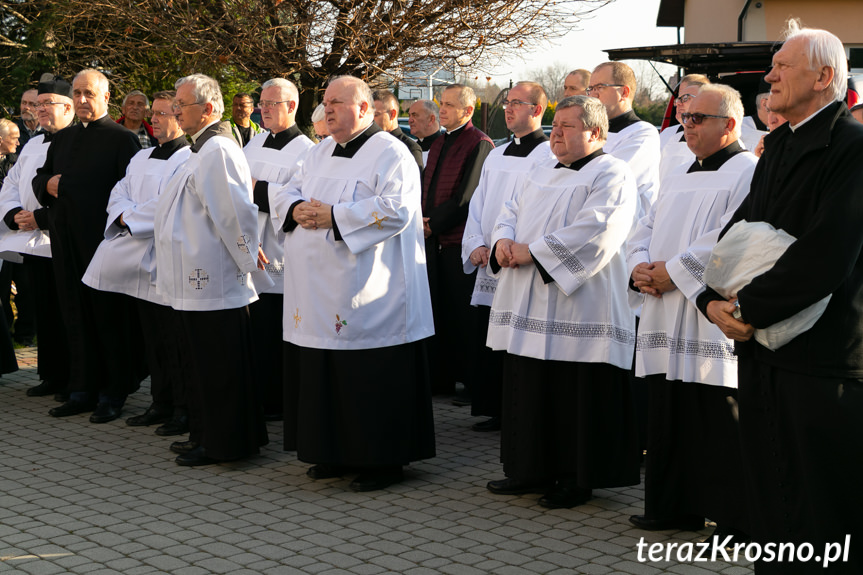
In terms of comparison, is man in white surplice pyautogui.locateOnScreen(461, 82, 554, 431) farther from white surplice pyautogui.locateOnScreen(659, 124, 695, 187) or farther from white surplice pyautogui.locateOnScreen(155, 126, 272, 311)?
white surplice pyautogui.locateOnScreen(155, 126, 272, 311)

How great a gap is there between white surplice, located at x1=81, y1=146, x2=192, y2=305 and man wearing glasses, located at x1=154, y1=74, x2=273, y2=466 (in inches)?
26.4

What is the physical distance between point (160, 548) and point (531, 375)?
201 centimetres

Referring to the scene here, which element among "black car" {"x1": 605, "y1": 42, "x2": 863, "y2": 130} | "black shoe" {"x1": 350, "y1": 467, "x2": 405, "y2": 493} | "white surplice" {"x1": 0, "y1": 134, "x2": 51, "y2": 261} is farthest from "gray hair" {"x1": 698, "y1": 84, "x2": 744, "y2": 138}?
"white surplice" {"x1": 0, "y1": 134, "x2": 51, "y2": 261}

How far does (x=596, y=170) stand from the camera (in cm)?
527

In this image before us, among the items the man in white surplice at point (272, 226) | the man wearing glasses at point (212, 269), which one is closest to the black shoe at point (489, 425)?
the man in white surplice at point (272, 226)

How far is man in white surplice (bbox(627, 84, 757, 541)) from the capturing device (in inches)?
186

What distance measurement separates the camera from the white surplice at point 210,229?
6.09 m

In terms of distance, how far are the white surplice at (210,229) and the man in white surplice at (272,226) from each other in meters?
1.20

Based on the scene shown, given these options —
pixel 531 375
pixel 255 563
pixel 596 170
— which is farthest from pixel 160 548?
pixel 596 170

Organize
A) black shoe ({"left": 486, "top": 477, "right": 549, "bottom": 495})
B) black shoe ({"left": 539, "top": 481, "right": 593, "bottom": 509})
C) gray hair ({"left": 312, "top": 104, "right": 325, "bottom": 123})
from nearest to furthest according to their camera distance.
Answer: black shoe ({"left": 539, "top": 481, "right": 593, "bottom": 509}) < black shoe ({"left": 486, "top": 477, "right": 549, "bottom": 495}) < gray hair ({"left": 312, "top": 104, "right": 325, "bottom": 123})

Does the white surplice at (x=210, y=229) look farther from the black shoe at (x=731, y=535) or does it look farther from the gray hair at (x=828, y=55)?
the gray hair at (x=828, y=55)

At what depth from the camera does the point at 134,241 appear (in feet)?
23.3

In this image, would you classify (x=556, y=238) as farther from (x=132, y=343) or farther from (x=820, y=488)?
(x=132, y=343)

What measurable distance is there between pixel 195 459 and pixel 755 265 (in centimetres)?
389
